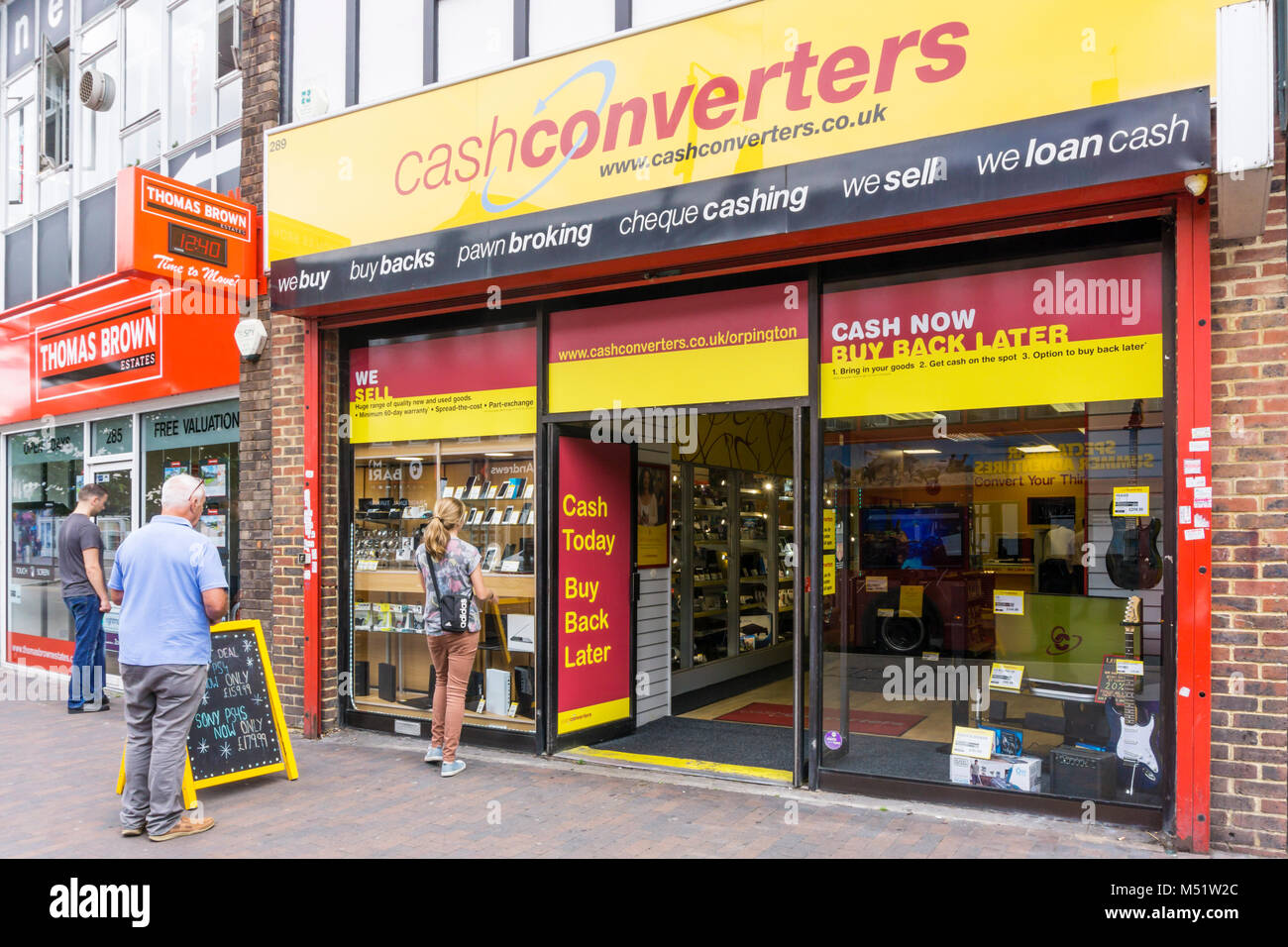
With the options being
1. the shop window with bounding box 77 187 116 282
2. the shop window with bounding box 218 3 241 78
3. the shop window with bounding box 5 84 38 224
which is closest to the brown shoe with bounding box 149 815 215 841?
the shop window with bounding box 218 3 241 78

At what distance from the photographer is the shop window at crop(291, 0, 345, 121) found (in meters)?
7.69

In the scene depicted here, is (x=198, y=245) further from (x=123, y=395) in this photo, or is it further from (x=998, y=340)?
(x=998, y=340)

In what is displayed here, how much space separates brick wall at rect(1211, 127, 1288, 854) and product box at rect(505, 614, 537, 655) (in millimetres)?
4311

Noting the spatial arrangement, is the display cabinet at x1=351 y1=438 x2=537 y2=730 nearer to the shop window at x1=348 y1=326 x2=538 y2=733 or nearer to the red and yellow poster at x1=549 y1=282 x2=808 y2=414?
the shop window at x1=348 y1=326 x2=538 y2=733

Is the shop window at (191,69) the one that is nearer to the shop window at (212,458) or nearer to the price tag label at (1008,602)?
the shop window at (212,458)

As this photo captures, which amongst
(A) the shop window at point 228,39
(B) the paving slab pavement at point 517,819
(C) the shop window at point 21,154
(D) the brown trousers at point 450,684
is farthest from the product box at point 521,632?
(C) the shop window at point 21,154

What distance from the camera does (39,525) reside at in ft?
37.4

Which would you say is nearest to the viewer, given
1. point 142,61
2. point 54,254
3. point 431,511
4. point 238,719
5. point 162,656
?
point 162,656

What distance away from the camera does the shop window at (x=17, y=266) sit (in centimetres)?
1170

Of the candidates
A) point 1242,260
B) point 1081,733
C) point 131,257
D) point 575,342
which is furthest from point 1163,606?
point 131,257

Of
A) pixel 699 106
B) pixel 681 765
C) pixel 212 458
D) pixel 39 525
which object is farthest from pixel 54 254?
pixel 681 765

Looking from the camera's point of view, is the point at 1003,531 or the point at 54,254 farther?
the point at 54,254

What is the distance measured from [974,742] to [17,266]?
1259 cm

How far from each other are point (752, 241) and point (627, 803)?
11.3 feet
